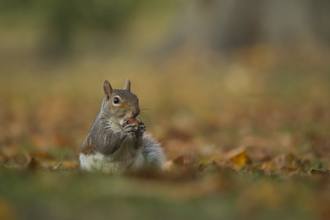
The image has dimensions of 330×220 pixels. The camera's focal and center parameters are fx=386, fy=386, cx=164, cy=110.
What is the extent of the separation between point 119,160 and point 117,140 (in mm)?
158

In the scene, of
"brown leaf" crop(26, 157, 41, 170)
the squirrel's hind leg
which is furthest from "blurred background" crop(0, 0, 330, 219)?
the squirrel's hind leg

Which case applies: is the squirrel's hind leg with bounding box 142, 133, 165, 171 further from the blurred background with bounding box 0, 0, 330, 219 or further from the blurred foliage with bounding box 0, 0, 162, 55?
the blurred foliage with bounding box 0, 0, 162, 55

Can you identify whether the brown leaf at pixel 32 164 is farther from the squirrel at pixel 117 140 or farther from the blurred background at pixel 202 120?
the squirrel at pixel 117 140

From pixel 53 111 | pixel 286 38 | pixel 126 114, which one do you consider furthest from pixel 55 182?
pixel 286 38

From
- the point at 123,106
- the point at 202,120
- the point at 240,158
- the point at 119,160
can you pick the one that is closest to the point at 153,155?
the point at 119,160

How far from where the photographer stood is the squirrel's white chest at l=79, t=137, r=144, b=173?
8.84 ft

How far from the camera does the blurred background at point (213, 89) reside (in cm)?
461

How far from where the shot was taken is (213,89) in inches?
301

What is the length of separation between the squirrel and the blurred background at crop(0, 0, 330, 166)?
97 cm

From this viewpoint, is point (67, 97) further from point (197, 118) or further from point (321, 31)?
point (321, 31)

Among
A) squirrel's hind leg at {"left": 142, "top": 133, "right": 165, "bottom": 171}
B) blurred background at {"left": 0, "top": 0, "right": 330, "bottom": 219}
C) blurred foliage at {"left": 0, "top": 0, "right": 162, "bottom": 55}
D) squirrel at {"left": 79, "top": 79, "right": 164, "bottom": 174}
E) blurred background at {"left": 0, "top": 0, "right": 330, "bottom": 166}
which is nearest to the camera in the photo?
blurred background at {"left": 0, "top": 0, "right": 330, "bottom": 219}

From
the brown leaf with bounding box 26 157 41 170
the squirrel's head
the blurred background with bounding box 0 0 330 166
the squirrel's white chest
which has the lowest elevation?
the squirrel's white chest

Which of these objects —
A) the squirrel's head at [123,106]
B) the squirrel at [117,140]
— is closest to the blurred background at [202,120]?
the squirrel at [117,140]

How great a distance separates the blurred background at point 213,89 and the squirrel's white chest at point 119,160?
3.33 ft
